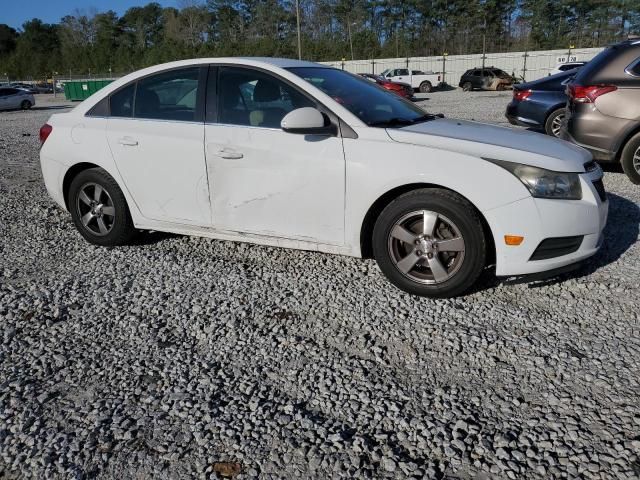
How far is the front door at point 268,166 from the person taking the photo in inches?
144

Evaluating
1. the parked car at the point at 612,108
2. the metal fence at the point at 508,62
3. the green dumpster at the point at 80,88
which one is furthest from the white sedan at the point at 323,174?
the metal fence at the point at 508,62

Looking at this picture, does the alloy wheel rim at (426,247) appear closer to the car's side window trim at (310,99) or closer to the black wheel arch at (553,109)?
the car's side window trim at (310,99)

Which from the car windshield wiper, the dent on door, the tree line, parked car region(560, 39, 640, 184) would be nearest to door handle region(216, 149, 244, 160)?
the dent on door

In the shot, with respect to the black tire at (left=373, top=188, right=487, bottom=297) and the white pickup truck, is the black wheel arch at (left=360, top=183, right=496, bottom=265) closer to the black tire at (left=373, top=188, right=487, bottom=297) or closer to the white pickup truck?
the black tire at (left=373, top=188, right=487, bottom=297)

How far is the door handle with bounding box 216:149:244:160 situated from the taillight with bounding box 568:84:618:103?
4.55m

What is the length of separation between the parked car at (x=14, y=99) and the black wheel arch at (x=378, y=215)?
102ft

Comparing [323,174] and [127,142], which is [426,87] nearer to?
[127,142]

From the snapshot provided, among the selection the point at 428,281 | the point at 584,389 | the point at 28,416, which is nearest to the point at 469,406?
the point at 584,389

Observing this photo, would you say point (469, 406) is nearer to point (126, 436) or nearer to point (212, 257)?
point (126, 436)

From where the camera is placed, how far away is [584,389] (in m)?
2.55

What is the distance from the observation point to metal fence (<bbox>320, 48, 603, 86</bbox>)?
40.8 meters

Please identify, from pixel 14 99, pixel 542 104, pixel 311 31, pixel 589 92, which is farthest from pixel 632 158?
pixel 311 31

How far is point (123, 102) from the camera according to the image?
448 centimetres

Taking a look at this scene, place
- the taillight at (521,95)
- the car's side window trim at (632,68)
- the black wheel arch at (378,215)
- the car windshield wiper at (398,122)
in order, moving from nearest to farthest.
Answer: the black wheel arch at (378,215) < the car windshield wiper at (398,122) < the car's side window trim at (632,68) < the taillight at (521,95)
